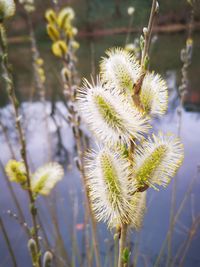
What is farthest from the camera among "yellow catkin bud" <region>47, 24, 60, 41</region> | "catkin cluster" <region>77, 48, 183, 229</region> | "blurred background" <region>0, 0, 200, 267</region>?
"blurred background" <region>0, 0, 200, 267</region>

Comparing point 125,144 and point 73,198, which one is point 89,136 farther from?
point 125,144

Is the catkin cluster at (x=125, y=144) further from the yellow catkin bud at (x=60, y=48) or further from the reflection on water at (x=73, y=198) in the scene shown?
the reflection on water at (x=73, y=198)

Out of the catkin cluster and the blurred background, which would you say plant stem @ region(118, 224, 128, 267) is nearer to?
the catkin cluster

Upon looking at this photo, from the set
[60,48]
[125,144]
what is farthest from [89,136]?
[125,144]

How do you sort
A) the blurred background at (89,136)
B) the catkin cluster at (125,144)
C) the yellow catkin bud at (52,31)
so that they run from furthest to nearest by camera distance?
the blurred background at (89,136) < the yellow catkin bud at (52,31) < the catkin cluster at (125,144)

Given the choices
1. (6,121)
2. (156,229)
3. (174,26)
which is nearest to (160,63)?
(174,26)

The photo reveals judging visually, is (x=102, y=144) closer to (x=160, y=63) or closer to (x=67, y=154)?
(x=67, y=154)

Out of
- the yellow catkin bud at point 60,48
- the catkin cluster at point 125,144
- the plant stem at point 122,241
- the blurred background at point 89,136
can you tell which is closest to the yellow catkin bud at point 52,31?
the yellow catkin bud at point 60,48

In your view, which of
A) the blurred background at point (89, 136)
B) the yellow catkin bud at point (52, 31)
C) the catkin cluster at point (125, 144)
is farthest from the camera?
the blurred background at point (89, 136)

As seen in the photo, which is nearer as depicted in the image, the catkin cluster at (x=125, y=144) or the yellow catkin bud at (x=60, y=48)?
the catkin cluster at (x=125, y=144)

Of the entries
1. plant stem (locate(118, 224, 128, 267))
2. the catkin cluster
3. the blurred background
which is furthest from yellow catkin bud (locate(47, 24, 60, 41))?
plant stem (locate(118, 224, 128, 267))
